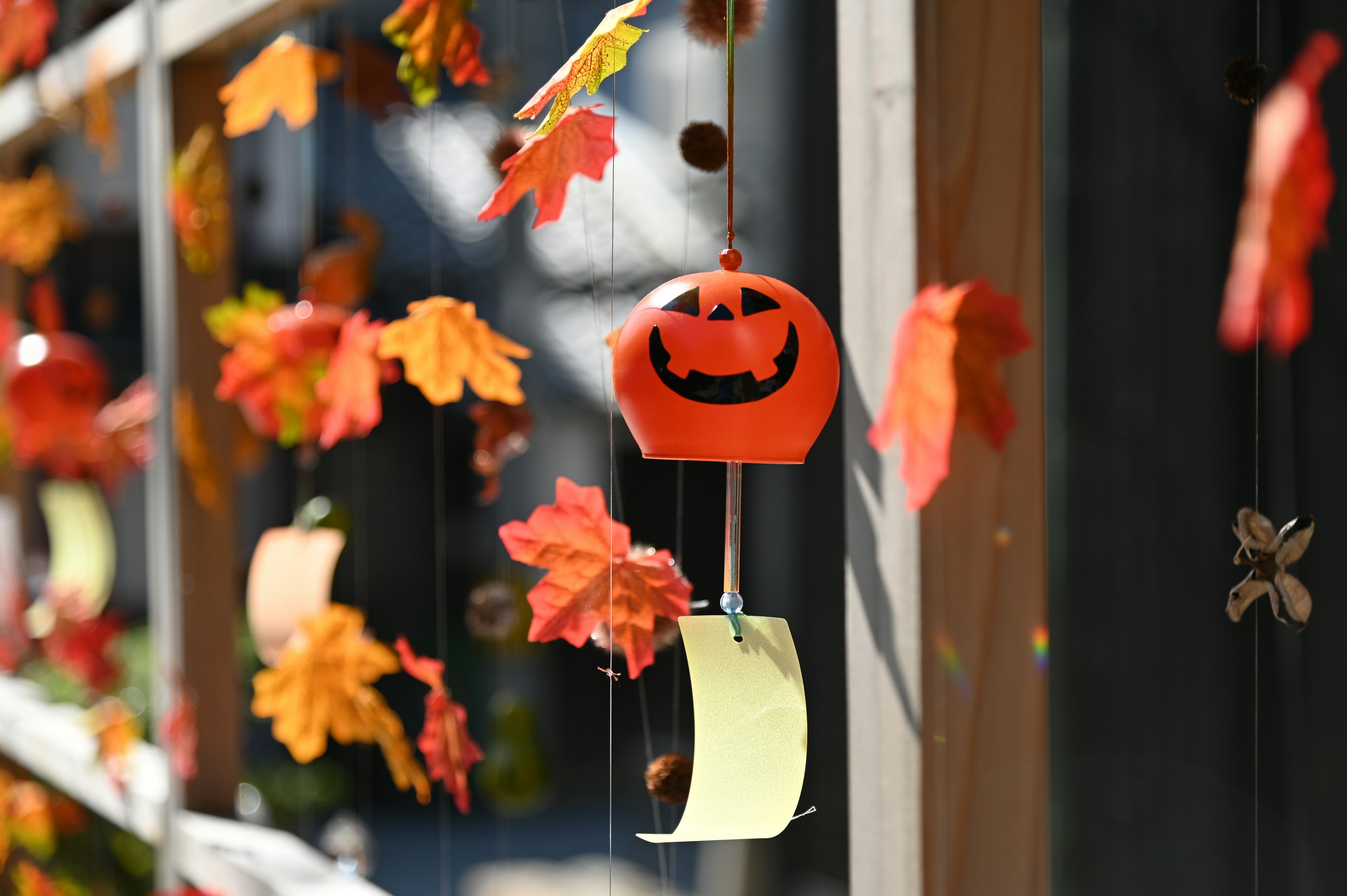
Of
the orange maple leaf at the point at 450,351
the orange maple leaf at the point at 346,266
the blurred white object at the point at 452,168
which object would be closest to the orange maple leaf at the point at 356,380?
the orange maple leaf at the point at 450,351

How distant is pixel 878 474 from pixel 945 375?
0.06 m

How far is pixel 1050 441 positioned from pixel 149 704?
1.71m

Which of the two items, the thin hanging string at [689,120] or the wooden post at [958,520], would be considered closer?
the wooden post at [958,520]

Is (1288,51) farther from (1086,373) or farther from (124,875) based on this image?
(124,875)

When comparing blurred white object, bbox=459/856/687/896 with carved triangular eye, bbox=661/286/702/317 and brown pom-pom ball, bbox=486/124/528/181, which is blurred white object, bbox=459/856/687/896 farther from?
carved triangular eye, bbox=661/286/702/317

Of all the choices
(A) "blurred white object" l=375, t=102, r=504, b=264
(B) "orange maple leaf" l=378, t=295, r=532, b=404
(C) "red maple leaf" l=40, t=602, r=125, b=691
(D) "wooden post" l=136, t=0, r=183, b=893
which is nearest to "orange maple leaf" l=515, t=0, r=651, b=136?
(B) "orange maple leaf" l=378, t=295, r=532, b=404

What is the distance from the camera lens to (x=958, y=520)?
59cm

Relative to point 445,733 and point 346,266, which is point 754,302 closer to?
point 445,733

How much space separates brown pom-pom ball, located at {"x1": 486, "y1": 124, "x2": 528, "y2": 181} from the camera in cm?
81

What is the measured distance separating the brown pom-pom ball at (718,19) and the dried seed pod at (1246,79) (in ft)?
0.80

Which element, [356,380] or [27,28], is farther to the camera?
[27,28]

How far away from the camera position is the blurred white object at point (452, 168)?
3188 millimetres

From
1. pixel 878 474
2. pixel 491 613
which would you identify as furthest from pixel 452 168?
pixel 878 474

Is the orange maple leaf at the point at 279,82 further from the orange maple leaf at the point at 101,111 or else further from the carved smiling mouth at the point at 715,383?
the carved smiling mouth at the point at 715,383
